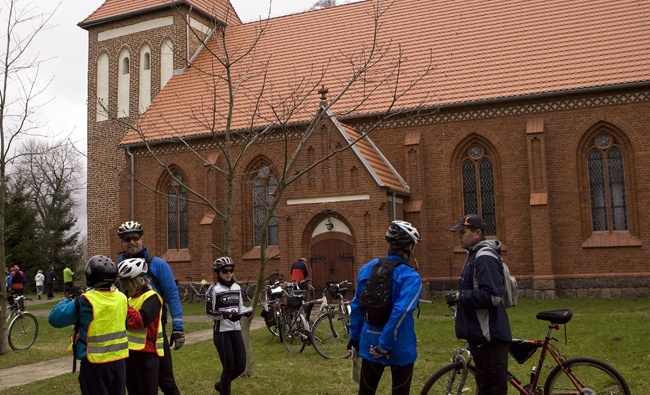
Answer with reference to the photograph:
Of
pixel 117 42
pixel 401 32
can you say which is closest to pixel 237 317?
pixel 401 32

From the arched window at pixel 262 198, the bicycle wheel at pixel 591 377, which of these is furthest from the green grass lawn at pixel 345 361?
the arched window at pixel 262 198

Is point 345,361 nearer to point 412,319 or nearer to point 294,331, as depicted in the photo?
point 294,331

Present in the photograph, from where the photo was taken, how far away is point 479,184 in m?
22.2

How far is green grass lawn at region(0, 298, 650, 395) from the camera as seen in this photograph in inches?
350

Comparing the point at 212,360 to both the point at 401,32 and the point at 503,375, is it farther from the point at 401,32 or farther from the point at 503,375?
the point at 401,32

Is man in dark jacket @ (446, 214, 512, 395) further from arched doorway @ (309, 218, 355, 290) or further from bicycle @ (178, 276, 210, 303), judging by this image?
bicycle @ (178, 276, 210, 303)

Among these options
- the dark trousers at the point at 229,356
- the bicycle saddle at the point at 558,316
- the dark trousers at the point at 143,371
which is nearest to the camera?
the dark trousers at the point at 143,371

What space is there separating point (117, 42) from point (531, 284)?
20.3 m

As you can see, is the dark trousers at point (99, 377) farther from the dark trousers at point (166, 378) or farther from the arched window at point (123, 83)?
the arched window at point (123, 83)

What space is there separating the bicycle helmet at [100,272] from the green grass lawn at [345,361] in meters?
3.59

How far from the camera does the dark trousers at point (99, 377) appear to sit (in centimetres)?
529

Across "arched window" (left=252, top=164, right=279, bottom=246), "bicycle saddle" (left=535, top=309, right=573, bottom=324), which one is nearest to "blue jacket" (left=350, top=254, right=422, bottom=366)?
"bicycle saddle" (left=535, top=309, right=573, bottom=324)

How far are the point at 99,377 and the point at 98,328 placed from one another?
0.38 meters

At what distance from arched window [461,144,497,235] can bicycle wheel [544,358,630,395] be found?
51.4 feet
